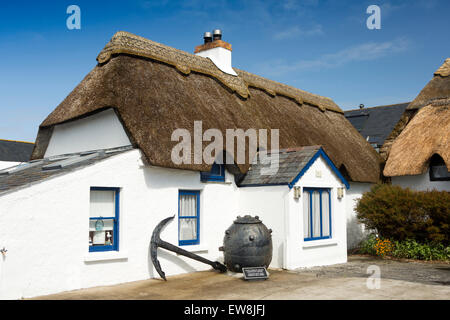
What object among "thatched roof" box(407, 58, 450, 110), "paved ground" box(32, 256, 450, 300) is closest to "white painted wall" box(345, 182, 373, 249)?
"paved ground" box(32, 256, 450, 300)

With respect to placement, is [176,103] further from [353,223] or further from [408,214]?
[353,223]

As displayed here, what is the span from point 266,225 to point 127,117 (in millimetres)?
4656

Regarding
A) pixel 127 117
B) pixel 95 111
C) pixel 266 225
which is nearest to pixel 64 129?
pixel 95 111

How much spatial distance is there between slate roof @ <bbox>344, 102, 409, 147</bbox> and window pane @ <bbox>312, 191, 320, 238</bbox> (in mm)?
15536

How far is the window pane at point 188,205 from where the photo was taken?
1159cm

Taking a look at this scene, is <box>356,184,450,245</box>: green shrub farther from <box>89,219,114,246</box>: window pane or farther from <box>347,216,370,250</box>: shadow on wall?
<box>89,219,114,246</box>: window pane

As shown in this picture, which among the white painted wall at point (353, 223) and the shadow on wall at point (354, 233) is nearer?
the shadow on wall at point (354, 233)

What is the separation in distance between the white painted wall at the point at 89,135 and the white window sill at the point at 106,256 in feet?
9.29

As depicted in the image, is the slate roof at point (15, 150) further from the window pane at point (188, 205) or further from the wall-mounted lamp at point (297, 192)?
the wall-mounted lamp at point (297, 192)

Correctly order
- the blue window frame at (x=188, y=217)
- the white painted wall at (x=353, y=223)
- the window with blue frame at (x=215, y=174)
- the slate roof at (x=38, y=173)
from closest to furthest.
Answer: the slate roof at (x=38, y=173), the blue window frame at (x=188, y=217), the window with blue frame at (x=215, y=174), the white painted wall at (x=353, y=223)

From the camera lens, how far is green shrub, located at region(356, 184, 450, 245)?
13.5 meters

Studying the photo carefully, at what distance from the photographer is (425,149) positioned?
17.0m

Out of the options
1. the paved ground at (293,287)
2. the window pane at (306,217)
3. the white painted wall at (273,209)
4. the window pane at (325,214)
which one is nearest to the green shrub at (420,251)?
the paved ground at (293,287)

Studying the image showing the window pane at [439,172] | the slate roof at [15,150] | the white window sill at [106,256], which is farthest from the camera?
the slate roof at [15,150]
